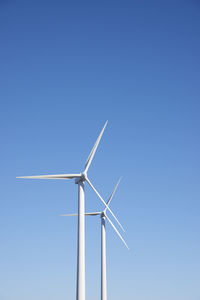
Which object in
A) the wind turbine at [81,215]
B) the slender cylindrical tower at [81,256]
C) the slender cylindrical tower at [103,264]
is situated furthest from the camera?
the slender cylindrical tower at [103,264]

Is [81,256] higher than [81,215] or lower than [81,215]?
lower

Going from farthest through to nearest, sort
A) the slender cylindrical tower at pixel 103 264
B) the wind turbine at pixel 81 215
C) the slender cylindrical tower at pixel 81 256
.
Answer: the slender cylindrical tower at pixel 103 264, the wind turbine at pixel 81 215, the slender cylindrical tower at pixel 81 256

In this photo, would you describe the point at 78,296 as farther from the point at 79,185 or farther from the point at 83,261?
the point at 79,185

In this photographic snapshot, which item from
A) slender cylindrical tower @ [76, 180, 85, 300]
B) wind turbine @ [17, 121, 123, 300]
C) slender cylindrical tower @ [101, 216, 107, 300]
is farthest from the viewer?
slender cylindrical tower @ [101, 216, 107, 300]

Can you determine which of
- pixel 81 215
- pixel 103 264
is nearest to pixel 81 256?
pixel 81 215

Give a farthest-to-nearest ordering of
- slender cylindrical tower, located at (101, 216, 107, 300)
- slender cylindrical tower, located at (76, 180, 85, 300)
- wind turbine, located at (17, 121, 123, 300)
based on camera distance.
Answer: slender cylindrical tower, located at (101, 216, 107, 300) < wind turbine, located at (17, 121, 123, 300) < slender cylindrical tower, located at (76, 180, 85, 300)

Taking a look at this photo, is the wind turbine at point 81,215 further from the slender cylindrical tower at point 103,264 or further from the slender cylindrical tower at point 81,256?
the slender cylindrical tower at point 103,264

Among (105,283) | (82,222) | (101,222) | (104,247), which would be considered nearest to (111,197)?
(101,222)

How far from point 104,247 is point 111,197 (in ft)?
32.5

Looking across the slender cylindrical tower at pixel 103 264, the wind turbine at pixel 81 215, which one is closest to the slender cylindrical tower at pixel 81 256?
the wind turbine at pixel 81 215

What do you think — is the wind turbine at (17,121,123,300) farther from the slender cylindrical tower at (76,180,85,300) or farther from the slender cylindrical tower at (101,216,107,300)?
the slender cylindrical tower at (101,216,107,300)

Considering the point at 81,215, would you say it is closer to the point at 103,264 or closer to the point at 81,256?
the point at 81,256

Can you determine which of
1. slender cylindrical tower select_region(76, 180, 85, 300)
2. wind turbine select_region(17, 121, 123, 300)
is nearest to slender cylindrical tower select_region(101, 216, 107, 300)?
wind turbine select_region(17, 121, 123, 300)

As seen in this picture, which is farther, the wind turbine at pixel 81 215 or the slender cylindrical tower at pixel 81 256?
the wind turbine at pixel 81 215
